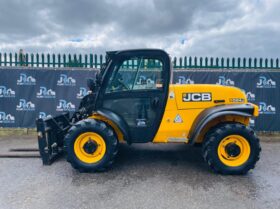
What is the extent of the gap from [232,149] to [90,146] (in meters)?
2.53

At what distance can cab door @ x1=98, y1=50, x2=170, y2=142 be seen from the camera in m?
4.67

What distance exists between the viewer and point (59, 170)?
186 inches

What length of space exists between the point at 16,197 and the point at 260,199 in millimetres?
3484

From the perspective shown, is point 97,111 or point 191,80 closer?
point 97,111

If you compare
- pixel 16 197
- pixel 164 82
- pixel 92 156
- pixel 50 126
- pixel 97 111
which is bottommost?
pixel 16 197

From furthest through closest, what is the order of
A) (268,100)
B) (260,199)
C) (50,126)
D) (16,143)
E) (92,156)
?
(268,100)
(16,143)
(50,126)
(92,156)
(260,199)

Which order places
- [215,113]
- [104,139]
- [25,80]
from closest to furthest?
[215,113] → [104,139] → [25,80]

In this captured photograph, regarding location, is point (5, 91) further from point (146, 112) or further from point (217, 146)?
point (217, 146)

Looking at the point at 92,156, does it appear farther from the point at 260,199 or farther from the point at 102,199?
the point at 260,199

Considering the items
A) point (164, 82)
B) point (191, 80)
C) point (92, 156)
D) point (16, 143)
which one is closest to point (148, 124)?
point (164, 82)

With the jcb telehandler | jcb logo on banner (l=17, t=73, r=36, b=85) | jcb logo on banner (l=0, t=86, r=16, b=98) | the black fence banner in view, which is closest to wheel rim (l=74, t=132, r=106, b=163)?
the jcb telehandler

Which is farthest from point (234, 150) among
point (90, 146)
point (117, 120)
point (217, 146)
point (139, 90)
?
point (90, 146)

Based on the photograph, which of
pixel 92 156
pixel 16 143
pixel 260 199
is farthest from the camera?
pixel 16 143

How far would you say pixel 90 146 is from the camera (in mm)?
4574
